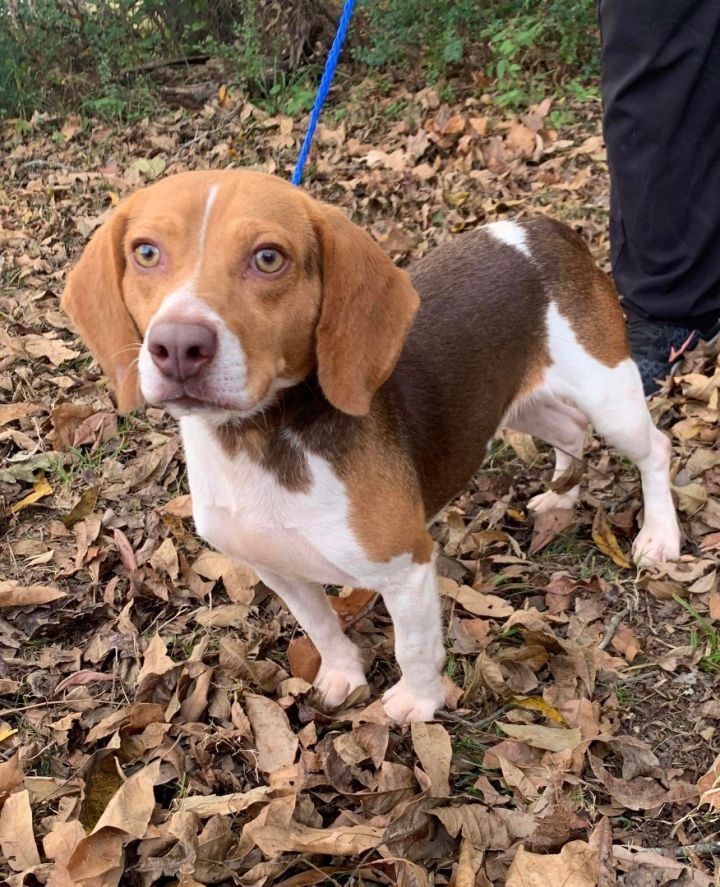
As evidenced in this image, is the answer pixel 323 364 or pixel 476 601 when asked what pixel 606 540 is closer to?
pixel 476 601

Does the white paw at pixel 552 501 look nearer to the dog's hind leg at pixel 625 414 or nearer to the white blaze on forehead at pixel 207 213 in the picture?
the dog's hind leg at pixel 625 414

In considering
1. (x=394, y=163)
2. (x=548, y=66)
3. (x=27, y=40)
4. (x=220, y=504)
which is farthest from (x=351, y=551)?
(x=27, y=40)

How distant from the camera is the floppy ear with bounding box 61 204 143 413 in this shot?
2.69 metres

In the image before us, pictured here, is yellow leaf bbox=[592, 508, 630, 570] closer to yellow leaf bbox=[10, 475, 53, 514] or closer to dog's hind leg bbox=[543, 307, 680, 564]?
dog's hind leg bbox=[543, 307, 680, 564]

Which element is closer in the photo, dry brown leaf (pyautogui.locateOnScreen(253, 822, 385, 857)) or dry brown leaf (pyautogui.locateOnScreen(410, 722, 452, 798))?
dry brown leaf (pyautogui.locateOnScreen(253, 822, 385, 857))

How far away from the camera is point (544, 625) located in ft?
11.8

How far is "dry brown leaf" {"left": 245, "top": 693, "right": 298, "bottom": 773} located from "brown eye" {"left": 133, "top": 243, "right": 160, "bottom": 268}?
1.69m

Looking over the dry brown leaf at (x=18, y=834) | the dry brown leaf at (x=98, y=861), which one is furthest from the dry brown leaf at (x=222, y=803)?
the dry brown leaf at (x=18, y=834)

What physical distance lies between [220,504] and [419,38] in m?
7.91

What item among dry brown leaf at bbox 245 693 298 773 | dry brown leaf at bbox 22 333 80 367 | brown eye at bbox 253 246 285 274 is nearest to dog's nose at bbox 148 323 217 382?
brown eye at bbox 253 246 285 274

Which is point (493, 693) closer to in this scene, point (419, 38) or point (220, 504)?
point (220, 504)

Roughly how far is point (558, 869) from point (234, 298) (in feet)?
6.21

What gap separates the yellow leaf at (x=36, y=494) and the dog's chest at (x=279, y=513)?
2.06 m

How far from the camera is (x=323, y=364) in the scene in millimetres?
2605
